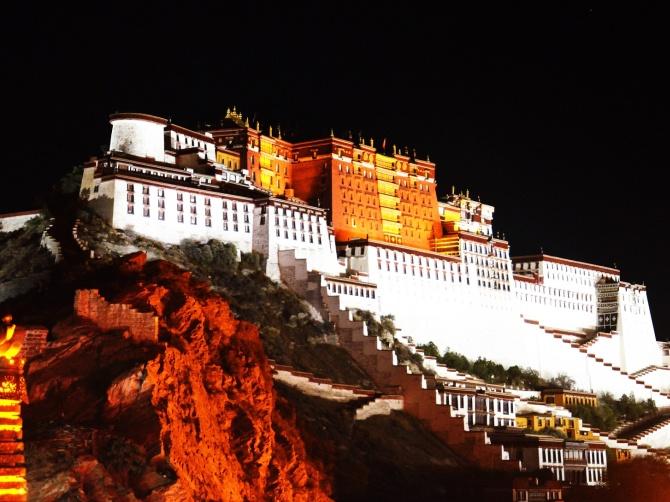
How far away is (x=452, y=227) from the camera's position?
302 ft

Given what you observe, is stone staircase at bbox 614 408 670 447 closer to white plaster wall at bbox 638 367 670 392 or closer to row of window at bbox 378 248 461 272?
white plaster wall at bbox 638 367 670 392

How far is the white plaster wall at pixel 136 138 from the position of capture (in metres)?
72.0

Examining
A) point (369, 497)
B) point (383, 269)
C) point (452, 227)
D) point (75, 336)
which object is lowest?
point (369, 497)

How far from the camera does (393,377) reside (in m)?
65.4

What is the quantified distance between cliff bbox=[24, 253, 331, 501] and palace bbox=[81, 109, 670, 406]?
880 inches

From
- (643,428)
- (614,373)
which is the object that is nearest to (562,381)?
(614,373)

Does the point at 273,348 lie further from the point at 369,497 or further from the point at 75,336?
the point at 75,336

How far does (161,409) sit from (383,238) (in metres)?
53.8

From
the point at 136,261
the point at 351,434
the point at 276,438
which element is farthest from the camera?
the point at 351,434

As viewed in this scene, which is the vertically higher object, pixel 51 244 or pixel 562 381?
pixel 51 244

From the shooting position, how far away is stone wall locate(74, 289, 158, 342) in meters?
37.9

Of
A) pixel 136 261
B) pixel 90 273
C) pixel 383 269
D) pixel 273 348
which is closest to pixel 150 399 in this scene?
pixel 136 261

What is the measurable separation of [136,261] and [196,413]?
41.0 feet

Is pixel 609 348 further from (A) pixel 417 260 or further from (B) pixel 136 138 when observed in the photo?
(B) pixel 136 138
